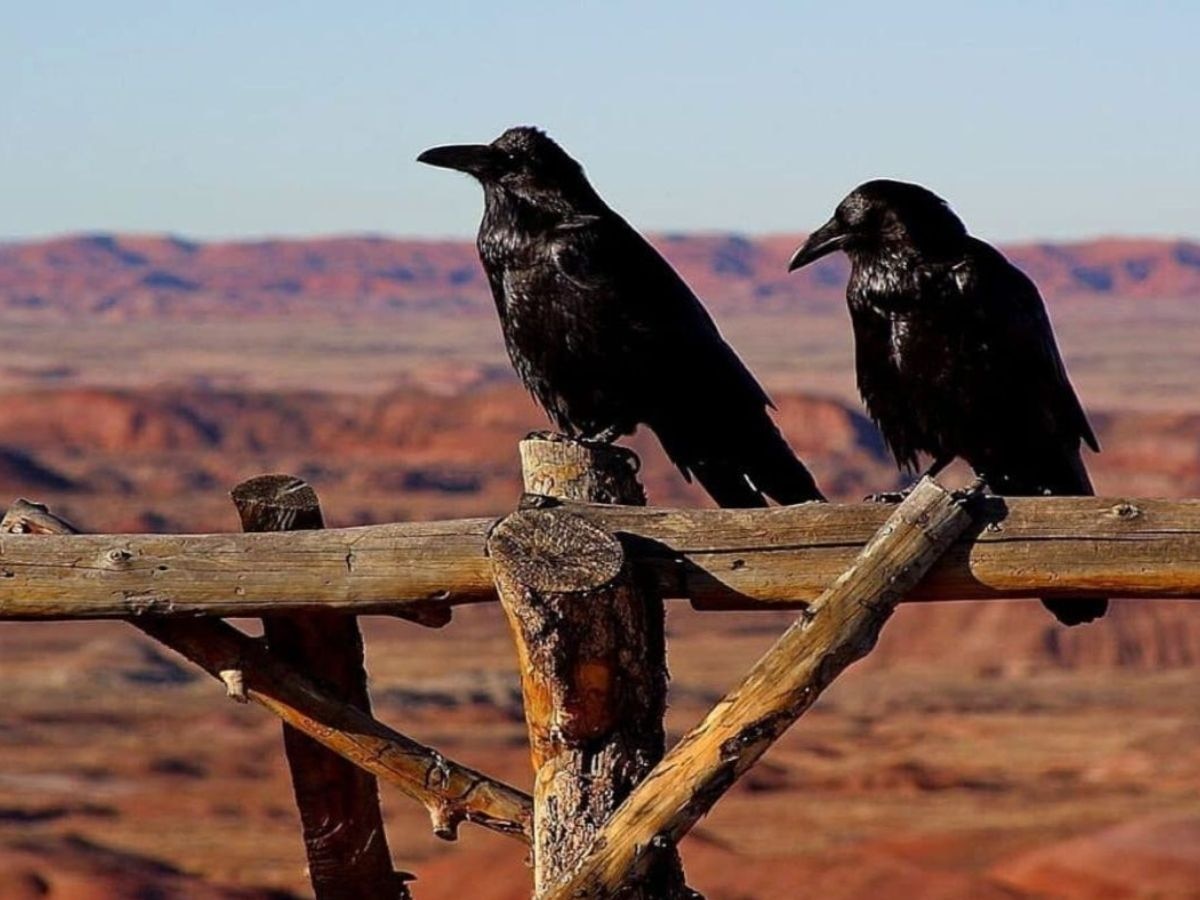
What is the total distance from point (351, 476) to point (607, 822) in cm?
6352

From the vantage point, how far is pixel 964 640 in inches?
1860

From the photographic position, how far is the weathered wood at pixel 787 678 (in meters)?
4.52

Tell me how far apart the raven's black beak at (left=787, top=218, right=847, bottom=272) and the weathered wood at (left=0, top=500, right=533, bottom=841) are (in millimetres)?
1750

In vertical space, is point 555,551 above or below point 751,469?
above

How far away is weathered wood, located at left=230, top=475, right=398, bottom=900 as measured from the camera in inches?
212

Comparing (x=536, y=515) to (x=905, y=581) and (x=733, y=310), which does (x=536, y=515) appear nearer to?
(x=905, y=581)

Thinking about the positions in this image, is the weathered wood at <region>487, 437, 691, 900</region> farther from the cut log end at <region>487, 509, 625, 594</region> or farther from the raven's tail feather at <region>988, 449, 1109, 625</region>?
the raven's tail feather at <region>988, 449, 1109, 625</region>

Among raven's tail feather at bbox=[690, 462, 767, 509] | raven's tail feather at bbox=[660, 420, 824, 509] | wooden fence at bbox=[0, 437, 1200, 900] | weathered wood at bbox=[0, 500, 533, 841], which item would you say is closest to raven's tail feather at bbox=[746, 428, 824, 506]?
raven's tail feather at bbox=[660, 420, 824, 509]

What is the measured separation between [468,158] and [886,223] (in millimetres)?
1142

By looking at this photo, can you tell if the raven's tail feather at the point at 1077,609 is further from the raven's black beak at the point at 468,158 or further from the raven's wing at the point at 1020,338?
the raven's black beak at the point at 468,158

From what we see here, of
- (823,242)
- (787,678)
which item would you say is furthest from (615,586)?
(823,242)

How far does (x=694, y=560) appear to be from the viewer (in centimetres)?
466

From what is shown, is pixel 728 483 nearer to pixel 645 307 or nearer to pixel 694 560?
pixel 645 307

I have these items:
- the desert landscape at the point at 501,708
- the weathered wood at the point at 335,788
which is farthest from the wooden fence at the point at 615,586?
the desert landscape at the point at 501,708
